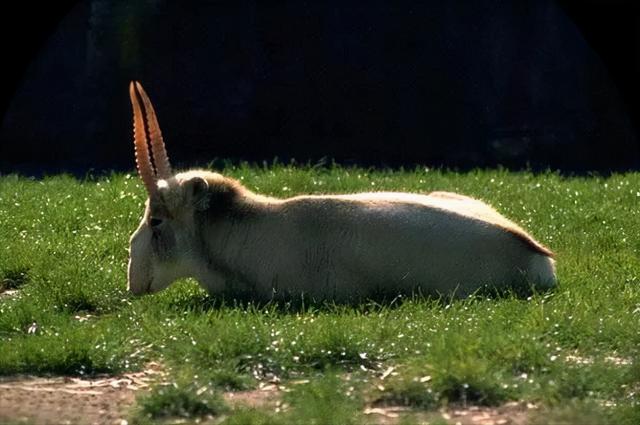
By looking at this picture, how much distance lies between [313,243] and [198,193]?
0.75 meters

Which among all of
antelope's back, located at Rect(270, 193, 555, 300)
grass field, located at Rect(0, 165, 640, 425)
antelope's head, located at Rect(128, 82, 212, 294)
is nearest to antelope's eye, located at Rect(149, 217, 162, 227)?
antelope's head, located at Rect(128, 82, 212, 294)

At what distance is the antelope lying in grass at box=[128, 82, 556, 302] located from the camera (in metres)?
8.20

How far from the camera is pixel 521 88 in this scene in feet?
50.3

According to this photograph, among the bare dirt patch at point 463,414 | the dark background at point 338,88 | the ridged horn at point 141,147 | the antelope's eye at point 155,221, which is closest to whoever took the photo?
the bare dirt patch at point 463,414

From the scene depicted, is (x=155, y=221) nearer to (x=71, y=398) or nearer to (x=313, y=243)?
(x=313, y=243)

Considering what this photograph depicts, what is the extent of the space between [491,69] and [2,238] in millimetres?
6833

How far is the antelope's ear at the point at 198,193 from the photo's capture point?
8.45 m

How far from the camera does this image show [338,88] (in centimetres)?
1516

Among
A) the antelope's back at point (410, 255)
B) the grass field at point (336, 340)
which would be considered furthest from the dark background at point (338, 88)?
the antelope's back at point (410, 255)

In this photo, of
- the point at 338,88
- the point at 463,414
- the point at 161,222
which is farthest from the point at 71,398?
the point at 338,88

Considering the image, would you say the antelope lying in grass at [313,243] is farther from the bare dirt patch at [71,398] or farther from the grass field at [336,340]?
the bare dirt patch at [71,398]

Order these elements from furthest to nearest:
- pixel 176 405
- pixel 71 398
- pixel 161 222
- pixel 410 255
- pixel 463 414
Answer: pixel 161 222 → pixel 410 255 → pixel 71 398 → pixel 176 405 → pixel 463 414

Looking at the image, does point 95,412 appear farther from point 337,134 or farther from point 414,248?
point 337,134

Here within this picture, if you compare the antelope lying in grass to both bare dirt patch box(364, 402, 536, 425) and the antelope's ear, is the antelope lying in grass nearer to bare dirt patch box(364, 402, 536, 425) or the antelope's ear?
the antelope's ear
